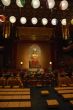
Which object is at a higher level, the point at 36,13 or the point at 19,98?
the point at 36,13

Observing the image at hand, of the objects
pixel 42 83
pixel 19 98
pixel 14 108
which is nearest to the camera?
pixel 14 108

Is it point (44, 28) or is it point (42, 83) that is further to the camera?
point (44, 28)

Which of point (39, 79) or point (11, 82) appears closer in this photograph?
point (11, 82)

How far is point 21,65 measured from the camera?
2630 centimetres

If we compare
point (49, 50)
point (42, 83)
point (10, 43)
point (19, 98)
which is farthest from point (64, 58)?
point (19, 98)

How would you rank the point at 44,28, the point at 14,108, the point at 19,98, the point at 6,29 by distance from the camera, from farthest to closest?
the point at 44,28
the point at 6,29
the point at 19,98
the point at 14,108

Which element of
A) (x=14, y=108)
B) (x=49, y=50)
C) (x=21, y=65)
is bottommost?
(x=14, y=108)

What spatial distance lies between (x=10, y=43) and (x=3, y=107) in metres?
17.5

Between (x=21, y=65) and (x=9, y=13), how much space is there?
7.99 metres

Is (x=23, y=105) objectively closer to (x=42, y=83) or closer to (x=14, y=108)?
(x=14, y=108)

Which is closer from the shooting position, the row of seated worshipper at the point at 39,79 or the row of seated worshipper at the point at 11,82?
the row of seated worshipper at the point at 11,82

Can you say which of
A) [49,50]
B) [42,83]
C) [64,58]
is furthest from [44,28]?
[42,83]

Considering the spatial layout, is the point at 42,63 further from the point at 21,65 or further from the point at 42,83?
the point at 42,83

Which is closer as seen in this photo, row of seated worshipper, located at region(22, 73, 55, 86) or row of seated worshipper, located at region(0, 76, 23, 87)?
row of seated worshipper, located at region(0, 76, 23, 87)
